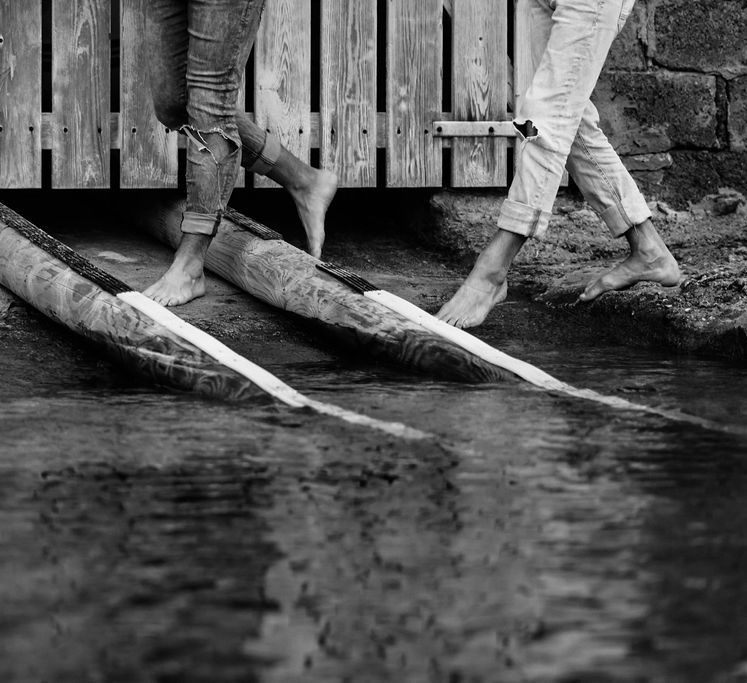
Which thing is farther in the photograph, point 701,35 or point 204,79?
point 701,35

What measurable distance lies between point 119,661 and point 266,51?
394 centimetres

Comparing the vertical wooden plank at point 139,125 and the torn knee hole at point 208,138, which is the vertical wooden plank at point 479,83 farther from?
the torn knee hole at point 208,138

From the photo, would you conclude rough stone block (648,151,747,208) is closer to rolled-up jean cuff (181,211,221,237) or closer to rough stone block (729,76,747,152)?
rough stone block (729,76,747,152)

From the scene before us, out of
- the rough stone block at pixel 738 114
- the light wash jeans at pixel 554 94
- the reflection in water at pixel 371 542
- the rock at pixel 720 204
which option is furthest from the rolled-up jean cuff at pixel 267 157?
the rough stone block at pixel 738 114

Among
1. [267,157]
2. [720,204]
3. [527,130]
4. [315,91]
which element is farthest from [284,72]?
[720,204]

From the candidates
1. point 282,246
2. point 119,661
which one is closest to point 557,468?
point 119,661

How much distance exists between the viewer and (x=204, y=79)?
4430 millimetres

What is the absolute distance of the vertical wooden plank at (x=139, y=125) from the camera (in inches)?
207

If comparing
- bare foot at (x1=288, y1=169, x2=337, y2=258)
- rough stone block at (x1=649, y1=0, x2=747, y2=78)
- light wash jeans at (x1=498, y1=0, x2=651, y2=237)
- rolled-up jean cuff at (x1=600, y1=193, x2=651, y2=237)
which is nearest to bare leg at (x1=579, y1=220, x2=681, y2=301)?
rolled-up jean cuff at (x1=600, y1=193, x2=651, y2=237)

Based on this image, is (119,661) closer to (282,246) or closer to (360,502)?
(360,502)

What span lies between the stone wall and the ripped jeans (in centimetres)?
193

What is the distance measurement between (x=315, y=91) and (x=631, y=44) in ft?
4.40

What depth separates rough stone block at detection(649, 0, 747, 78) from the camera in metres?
5.78

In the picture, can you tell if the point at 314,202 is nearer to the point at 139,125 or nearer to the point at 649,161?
the point at 139,125
